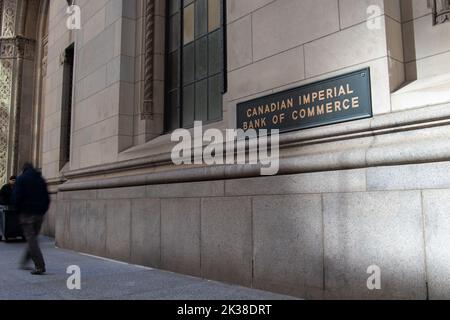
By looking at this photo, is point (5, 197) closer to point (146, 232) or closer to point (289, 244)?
point (146, 232)

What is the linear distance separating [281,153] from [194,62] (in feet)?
11.7

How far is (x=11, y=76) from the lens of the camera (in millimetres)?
19406

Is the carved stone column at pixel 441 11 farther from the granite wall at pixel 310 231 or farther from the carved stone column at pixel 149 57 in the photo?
the carved stone column at pixel 149 57

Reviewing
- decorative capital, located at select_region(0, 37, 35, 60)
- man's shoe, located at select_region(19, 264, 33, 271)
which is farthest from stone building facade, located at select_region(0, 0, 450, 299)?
decorative capital, located at select_region(0, 37, 35, 60)

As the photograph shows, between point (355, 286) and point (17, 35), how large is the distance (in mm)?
19503

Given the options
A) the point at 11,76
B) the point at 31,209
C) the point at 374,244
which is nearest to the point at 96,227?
the point at 31,209

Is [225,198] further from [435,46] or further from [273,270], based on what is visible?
[435,46]

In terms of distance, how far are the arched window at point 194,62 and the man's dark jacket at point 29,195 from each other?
2.88 metres

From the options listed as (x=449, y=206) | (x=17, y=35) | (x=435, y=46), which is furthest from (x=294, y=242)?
(x=17, y=35)

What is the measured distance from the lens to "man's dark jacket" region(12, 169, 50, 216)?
6.80 m

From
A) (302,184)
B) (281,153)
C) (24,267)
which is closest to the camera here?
(302,184)

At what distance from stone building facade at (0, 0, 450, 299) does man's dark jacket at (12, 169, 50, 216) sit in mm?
1672

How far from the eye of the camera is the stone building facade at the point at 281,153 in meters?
4.20

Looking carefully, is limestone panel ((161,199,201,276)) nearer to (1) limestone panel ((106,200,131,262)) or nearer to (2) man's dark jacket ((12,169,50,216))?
(1) limestone panel ((106,200,131,262))
